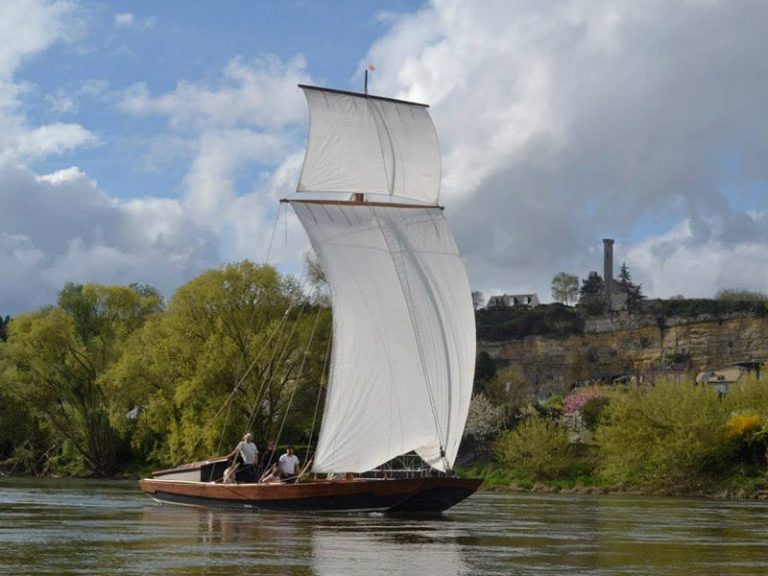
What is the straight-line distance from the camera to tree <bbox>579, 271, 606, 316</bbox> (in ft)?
500

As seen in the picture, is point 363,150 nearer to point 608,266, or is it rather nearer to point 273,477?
point 273,477

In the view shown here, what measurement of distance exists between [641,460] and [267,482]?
980 inches

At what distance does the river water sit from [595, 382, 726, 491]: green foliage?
42.7 feet

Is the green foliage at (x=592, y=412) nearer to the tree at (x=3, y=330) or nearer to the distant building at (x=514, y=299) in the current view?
the tree at (x=3, y=330)

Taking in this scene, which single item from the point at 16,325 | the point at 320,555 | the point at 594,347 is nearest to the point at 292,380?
the point at 16,325

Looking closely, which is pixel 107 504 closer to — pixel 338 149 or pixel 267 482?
pixel 267 482

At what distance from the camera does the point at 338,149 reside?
134 ft

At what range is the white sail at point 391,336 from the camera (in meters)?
36.0

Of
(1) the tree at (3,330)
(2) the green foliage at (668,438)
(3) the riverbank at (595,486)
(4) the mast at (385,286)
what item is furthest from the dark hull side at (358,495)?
(1) the tree at (3,330)

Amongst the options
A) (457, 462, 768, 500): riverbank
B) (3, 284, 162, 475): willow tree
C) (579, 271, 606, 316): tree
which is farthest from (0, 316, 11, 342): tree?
(579, 271, 606, 316): tree

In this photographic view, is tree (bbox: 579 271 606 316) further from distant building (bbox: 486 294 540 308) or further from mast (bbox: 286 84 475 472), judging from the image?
mast (bbox: 286 84 475 472)

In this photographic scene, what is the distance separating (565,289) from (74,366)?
4978 inches

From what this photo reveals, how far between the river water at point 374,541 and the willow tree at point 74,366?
28848mm

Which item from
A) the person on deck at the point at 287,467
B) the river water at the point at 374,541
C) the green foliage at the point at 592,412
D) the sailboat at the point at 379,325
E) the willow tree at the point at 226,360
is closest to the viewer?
the river water at the point at 374,541
